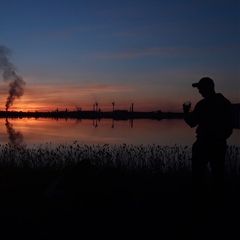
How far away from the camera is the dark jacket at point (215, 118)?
5.61m

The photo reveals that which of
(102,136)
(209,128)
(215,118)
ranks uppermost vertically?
(215,118)

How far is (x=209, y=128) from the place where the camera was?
5.64 meters

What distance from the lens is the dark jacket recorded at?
5605 mm

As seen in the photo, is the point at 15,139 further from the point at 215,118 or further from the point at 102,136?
the point at 215,118

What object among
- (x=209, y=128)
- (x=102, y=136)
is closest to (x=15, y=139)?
(x=102, y=136)

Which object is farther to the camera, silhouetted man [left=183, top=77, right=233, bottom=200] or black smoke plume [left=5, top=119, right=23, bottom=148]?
black smoke plume [left=5, top=119, right=23, bottom=148]

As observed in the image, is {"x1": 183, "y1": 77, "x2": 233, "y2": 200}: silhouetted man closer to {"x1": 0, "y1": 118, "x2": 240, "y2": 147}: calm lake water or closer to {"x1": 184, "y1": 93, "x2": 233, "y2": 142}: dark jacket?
{"x1": 184, "y1": 93, "x2": 233, "y2": 142}: dark jacket

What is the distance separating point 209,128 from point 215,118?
0.19 m

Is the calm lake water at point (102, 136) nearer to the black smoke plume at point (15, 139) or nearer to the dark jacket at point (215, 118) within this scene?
the black smoke plume at point (15, 139)

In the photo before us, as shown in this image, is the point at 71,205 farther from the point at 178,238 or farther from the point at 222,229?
the point at 222,229

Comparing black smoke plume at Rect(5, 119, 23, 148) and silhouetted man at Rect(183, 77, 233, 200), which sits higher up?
silhouetted man at Rect(183, 77, 233, 200)

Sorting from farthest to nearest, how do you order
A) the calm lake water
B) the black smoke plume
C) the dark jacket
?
1. the calm lake water
2. the black smoke plume
3. the dark jacket

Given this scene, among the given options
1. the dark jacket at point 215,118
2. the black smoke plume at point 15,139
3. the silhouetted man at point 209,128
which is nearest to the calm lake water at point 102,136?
the black smoke plume at point 15,139

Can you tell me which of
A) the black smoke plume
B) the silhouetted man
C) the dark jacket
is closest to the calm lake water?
the black smoke plume
